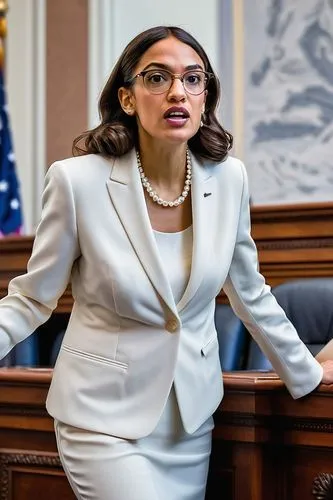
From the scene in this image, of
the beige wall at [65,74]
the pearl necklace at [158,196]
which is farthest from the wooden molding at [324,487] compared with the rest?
the beige wall at [65,74]

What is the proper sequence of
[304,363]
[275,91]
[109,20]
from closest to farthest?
1. [304,363]
2. [275,91]
3. [109,20]

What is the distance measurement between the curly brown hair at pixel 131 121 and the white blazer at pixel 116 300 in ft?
0.10

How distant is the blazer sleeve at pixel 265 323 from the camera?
137cm

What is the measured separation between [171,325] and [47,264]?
7.9 inches

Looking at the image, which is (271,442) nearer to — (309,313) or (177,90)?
(177,90)

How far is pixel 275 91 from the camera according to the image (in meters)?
3.81

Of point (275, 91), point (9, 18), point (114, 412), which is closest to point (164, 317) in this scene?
point (114, 412)

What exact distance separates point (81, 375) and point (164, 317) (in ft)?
0.49

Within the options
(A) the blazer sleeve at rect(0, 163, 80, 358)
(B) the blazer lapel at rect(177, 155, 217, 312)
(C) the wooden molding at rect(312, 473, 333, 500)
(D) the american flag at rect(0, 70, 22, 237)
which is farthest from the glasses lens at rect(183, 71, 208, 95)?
(D) the american flag at rect(0, 70, 22, 237)

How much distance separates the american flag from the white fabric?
2827 millimetres

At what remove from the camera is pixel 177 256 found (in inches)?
51.4

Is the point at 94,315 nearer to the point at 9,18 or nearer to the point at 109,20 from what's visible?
the point at 109,20

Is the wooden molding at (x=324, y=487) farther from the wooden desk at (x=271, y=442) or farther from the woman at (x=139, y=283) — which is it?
the woman at (x=139, y=283)

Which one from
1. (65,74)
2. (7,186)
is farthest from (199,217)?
(65,74)
